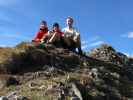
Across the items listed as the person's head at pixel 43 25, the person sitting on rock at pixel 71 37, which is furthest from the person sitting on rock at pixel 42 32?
the person sitting on rock at pixel 71 37

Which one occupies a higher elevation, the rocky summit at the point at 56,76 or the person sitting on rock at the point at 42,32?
the person sitting on rock at the point at 42,32

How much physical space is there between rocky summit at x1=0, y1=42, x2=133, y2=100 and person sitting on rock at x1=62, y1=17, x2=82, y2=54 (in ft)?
2.60

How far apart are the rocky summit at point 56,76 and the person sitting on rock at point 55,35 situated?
52cm

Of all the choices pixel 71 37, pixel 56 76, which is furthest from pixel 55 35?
pixel 56 76

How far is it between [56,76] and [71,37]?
4.68 metres

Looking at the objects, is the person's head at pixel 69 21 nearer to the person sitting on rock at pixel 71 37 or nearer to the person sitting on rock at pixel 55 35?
the person sitting on rock at pixel 71 37

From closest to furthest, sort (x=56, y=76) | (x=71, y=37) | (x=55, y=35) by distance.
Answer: (x=56, y=76)
(x=55, y=35)
(x=71, y=37)

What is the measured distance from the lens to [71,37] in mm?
22125

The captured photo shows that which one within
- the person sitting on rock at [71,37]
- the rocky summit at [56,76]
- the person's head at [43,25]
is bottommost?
the rocky summit at [56,76]

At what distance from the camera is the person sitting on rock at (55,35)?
21.4 m

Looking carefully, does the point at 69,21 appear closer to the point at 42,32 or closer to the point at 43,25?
the point at 43,25

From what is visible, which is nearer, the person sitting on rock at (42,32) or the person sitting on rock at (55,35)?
the person sitting on rock at (55,35)

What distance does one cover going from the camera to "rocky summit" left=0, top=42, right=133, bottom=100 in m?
16.0

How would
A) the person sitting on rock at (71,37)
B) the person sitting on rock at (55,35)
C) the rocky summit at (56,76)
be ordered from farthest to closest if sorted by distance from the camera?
the person sitting on rock at (71,37) < the person sitting on rock at (55,35) < the rocky summit at (56,76)
